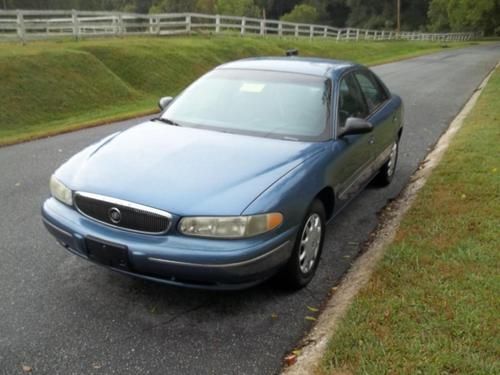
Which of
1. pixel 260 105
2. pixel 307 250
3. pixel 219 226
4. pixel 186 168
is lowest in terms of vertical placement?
pixel 307 250

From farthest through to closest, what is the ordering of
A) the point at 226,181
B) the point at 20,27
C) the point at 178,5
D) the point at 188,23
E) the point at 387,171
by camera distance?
the point at 178,5, the point at 188,23, the point at 20,27, the point at 387,171, the point at 226,181

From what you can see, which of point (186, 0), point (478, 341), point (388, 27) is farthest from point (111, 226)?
point (186, 0)

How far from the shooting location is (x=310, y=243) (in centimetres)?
368

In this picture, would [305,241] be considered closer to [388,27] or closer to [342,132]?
[342,132]

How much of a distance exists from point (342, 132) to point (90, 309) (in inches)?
93.4

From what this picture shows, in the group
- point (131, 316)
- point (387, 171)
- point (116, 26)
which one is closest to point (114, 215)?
point (131, 316)

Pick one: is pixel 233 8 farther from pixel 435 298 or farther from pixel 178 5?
pixel 435 298

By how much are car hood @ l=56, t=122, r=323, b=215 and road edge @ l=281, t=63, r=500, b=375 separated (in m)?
0.92

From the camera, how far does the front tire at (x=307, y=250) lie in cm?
348

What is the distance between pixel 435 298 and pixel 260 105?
6.90 feet

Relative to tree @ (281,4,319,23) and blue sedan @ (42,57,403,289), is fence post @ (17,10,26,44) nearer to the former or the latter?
blue sedan @ (42,57,403,289)

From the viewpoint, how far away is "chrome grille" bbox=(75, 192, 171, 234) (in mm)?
3046

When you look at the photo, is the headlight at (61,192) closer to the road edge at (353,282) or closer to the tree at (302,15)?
the road edge at (353,282)

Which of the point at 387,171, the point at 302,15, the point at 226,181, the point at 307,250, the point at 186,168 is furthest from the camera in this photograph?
the point at 302,15
